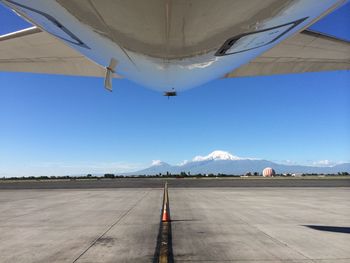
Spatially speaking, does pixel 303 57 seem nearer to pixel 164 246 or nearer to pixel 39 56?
pixel 164 246

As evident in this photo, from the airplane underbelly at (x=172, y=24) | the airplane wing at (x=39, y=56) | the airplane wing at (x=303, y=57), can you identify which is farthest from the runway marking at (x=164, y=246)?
the airplane wing at (x=303, y=57)

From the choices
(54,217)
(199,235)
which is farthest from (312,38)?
(54,217)

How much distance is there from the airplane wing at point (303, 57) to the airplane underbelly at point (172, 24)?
285cm

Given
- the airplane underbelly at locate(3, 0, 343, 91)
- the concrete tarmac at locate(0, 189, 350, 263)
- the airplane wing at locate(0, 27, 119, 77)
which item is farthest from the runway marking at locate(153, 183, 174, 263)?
the airplane wing at locate(0, 27, 119, 77)

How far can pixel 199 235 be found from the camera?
8.56m

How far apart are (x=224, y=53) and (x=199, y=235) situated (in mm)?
5645

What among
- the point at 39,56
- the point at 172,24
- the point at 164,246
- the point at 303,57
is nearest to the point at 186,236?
the point at 164,246

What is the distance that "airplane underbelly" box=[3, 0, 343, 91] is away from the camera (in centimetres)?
278

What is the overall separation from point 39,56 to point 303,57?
6.54 metres

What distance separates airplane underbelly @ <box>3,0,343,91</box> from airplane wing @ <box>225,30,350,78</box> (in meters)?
2.85

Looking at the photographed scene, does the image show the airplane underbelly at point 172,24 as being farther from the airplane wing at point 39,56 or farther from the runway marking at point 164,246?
the runway marking at point 164,246

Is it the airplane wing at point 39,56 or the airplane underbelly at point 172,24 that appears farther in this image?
the airplane wing at point 39,56

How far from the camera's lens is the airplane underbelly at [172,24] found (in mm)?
2775

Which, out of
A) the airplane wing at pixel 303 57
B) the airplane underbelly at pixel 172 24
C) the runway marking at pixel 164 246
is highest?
the airplane wing at pixel 303 57
